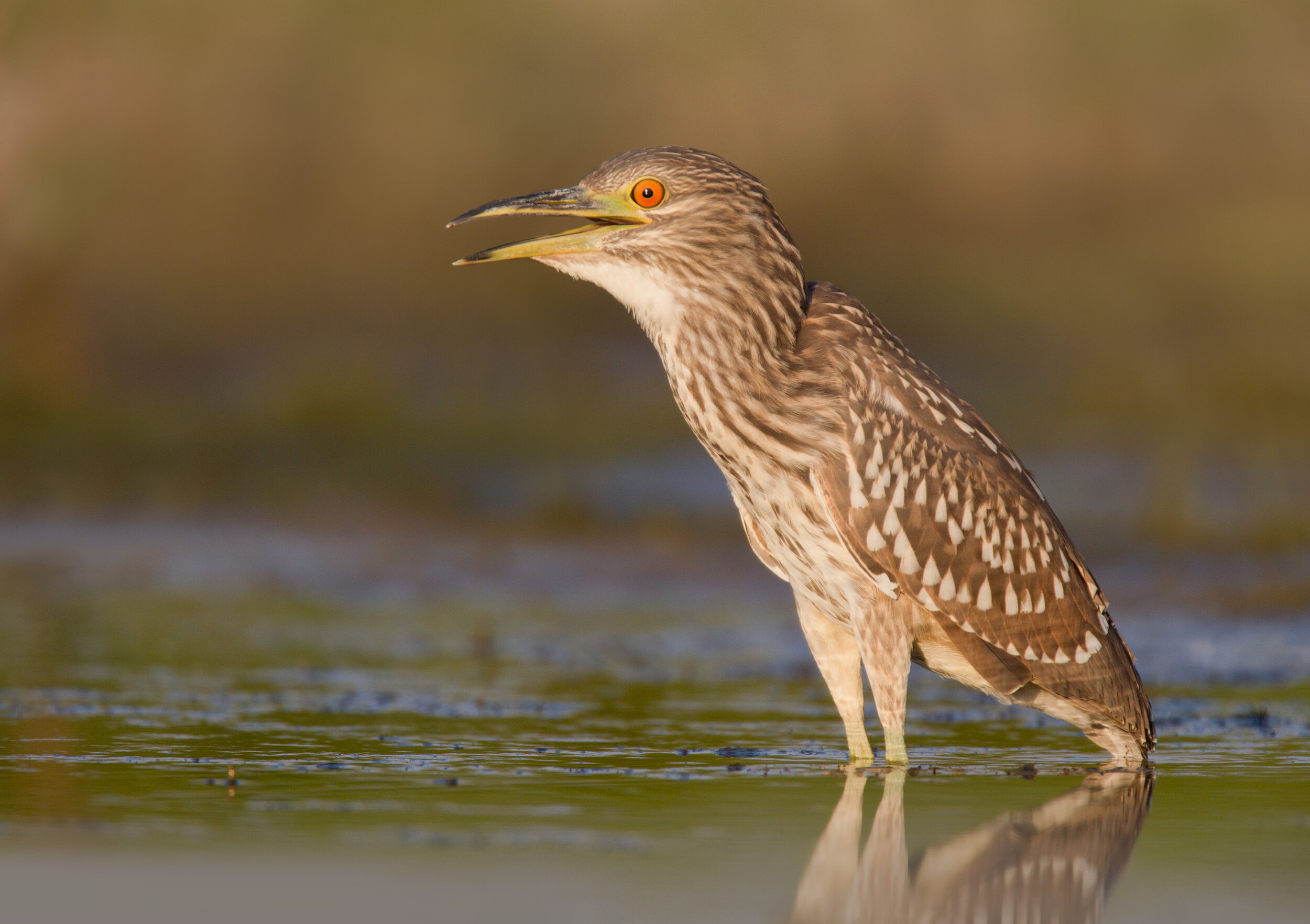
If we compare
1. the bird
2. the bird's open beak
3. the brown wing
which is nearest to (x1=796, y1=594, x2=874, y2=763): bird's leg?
the bird

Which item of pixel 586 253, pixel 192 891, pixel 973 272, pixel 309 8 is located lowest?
pixel 192 891

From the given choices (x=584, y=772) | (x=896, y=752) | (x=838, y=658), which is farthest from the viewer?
(x=838, y=658)

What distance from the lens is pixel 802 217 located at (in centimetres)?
1809

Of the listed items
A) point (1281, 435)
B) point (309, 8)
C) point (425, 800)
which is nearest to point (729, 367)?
point (425, 800)

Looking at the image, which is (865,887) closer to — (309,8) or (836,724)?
(836,724)

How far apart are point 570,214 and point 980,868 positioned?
288 cm

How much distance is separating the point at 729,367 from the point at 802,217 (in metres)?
12.1

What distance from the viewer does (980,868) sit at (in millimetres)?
4773

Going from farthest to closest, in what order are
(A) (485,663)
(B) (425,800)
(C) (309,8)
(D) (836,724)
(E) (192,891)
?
(C) (309,8)
(A) (485,663)
(D) (836,724)
(B) (425,800)
(E) (192,891)

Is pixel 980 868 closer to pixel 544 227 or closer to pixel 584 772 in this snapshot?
pixel 584 772

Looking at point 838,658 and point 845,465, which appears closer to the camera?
point 845,465

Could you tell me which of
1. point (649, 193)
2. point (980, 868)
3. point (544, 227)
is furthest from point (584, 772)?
point (544, 227)

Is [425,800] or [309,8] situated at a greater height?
[309,8]

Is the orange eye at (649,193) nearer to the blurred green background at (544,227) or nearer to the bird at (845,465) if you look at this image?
the bird at (845,465)
